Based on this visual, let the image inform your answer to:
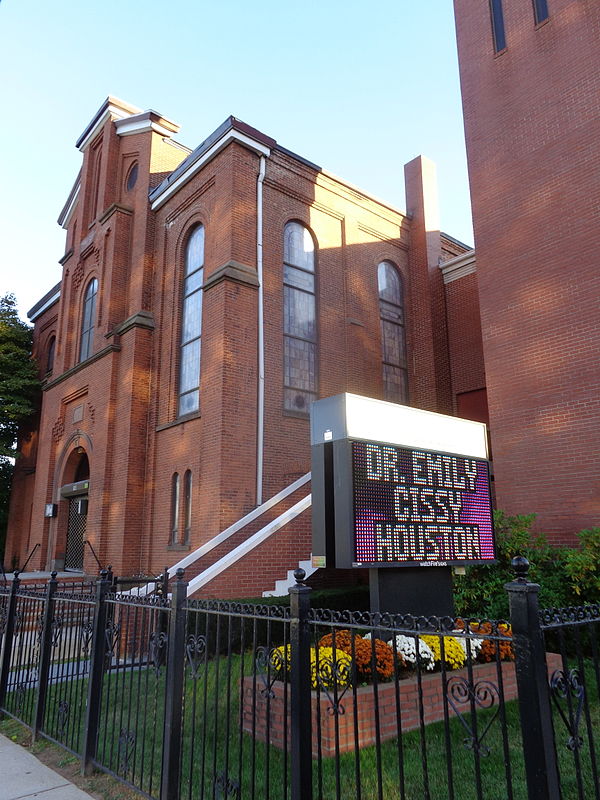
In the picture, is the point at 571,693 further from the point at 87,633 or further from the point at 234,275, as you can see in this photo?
the point at 234,275

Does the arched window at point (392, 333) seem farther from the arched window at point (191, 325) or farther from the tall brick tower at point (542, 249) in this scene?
the tall brick tower at point (542, 249)

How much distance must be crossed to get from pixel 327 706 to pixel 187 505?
10362 mm

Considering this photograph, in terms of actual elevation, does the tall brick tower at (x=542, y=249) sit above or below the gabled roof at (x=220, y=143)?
below

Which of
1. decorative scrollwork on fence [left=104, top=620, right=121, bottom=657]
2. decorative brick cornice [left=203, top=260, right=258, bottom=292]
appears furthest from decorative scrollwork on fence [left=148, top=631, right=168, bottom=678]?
decorative brick cornice [left=203, top=260, right=258, bottom=292]

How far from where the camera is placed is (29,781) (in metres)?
4.85

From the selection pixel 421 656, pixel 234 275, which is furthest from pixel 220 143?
pixel 421 656

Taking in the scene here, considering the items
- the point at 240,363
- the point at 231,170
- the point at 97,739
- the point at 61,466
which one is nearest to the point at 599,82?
the point at 231,170

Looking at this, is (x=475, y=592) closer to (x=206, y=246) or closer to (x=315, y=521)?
(x=315, y=521)

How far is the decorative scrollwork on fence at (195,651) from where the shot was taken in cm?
400

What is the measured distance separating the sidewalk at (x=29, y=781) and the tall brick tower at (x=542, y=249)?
28.1ft

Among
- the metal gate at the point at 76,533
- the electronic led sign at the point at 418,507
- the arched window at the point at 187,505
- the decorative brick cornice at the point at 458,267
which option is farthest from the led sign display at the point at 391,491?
the metal gate at the point at 76,533

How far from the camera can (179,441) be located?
14703 millimetres

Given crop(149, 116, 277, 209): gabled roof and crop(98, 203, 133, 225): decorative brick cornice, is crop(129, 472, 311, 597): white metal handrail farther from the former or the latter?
crop(98, 203, 133, 225): decorative brick cornice

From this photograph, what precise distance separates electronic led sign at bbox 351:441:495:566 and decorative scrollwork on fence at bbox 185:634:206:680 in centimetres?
253
